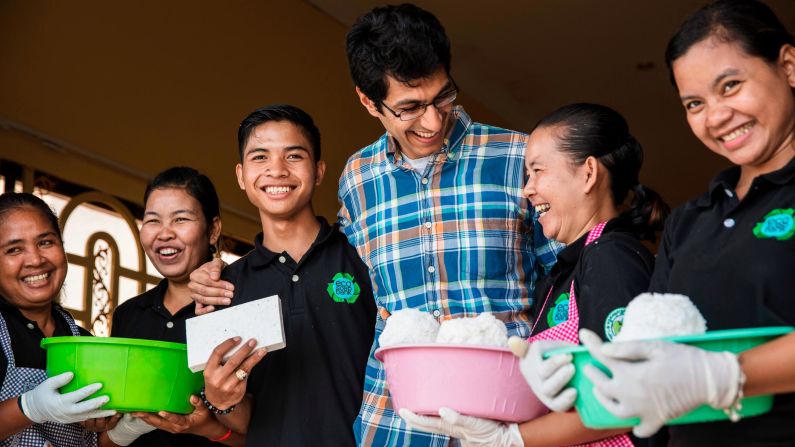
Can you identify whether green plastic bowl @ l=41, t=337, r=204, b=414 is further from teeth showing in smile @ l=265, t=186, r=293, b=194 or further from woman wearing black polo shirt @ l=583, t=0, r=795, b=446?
woman wearing black polo shirt @ l=583, t=0, r=795, b=446

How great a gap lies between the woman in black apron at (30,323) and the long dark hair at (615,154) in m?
1.16

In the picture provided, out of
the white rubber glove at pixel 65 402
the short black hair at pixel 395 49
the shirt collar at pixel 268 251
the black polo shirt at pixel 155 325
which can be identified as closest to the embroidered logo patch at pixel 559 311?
the short black hair at pixel 395 49

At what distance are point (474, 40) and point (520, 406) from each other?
403 cm

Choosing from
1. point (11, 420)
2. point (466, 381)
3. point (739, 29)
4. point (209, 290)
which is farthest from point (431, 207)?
point (11, 420)

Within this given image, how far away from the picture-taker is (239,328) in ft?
6.11

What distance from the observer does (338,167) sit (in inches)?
189

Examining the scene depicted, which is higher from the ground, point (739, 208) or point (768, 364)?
point (739, 208)

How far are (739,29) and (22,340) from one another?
1.77m

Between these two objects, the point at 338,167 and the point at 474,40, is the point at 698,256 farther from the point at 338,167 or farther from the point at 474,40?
the point at 474,40

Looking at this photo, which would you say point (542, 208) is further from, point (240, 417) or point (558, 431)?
point (240, 417)

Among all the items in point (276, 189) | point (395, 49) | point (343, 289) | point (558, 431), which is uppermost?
point (395, 49)

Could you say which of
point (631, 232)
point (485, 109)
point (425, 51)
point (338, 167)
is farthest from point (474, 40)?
point (631, 232)

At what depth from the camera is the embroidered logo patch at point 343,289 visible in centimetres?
224

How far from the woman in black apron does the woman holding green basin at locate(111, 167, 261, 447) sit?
174 millimetres
